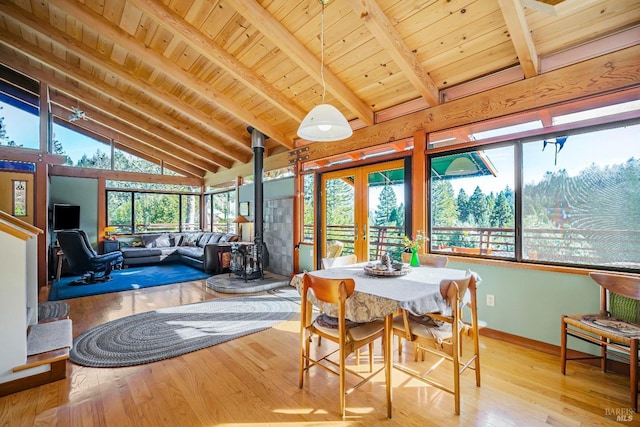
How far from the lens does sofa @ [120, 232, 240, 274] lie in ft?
20.3

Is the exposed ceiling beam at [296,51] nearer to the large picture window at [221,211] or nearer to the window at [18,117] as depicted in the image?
the large picture window at [221,211]

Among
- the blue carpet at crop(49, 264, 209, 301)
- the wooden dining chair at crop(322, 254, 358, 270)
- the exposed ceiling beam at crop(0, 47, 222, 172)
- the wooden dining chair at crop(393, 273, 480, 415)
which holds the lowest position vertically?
the blue carpet at crop(49, 264, 209, 301)

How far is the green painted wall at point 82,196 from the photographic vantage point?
7141 mm

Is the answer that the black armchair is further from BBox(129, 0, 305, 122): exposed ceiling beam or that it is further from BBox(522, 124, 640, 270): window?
BBox(522, 124, 640, 270): window

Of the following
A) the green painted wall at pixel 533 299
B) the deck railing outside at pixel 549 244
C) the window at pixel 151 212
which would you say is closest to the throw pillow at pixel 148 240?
the window at pixel 151 212

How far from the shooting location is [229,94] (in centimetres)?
470

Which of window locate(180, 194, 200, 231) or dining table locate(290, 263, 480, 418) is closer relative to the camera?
dining table locate(290, 263, 480, 418)

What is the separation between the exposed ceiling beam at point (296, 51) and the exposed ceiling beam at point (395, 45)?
0.88 meters

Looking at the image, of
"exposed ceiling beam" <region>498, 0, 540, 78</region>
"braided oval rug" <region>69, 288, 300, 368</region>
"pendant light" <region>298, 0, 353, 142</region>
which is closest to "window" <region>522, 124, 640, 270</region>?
"exposed ceiling beam" <region>498, 0, 540, 78</region>

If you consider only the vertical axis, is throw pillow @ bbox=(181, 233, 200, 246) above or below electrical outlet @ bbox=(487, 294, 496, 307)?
above

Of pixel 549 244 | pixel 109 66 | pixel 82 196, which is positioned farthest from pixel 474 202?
pixel 82 196

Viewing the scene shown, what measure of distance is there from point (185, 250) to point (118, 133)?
376 cm

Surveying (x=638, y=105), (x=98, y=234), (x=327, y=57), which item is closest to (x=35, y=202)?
(x=98, y=234)

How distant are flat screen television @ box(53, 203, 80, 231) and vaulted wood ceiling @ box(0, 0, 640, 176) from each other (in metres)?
2.94
